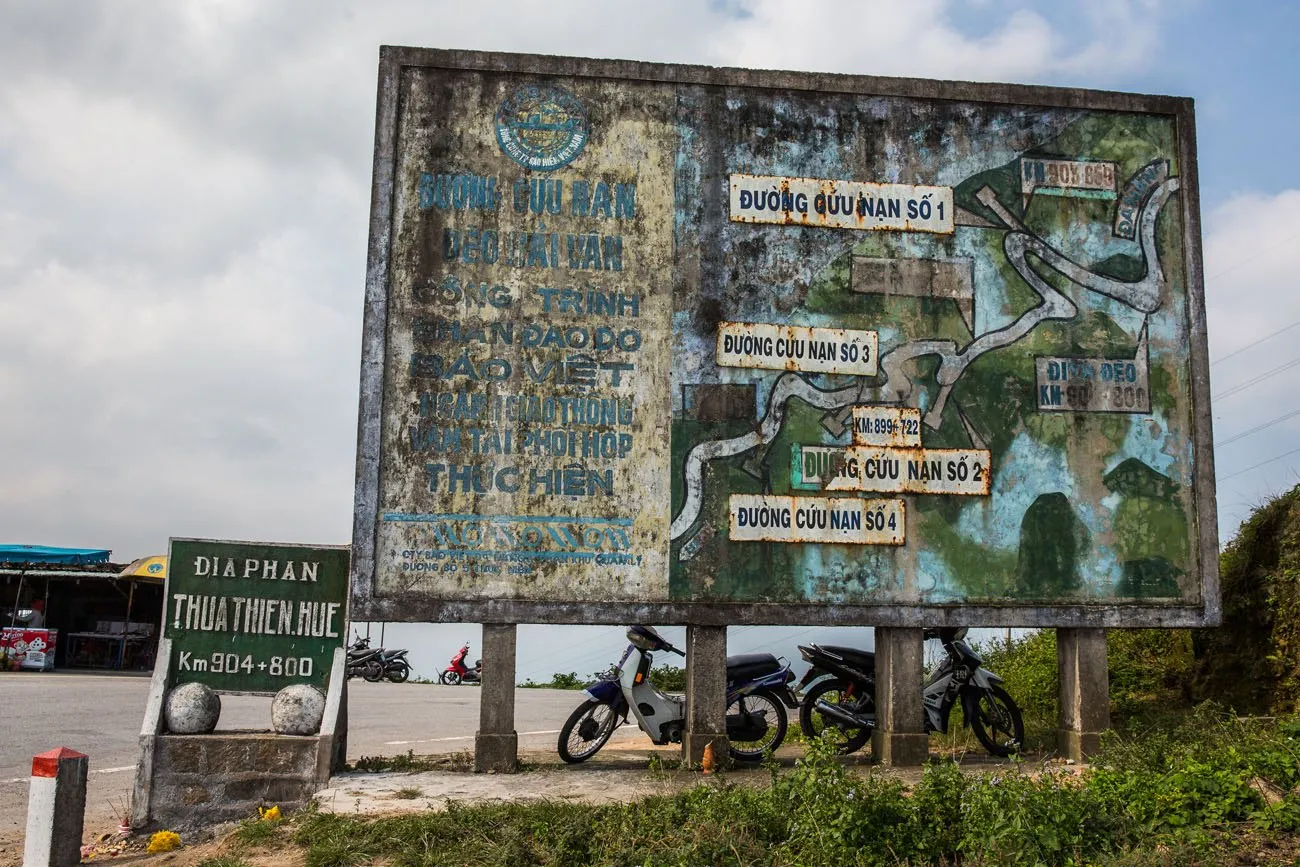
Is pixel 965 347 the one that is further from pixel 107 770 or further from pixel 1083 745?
pixel 107 770

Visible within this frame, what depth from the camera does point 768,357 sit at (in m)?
11.1

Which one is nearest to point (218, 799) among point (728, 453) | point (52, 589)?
point (728, 453)

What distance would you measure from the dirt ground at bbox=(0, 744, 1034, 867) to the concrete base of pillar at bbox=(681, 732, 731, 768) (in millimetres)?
138

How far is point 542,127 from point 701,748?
248 inches

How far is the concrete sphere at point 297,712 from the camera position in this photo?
10180 mm

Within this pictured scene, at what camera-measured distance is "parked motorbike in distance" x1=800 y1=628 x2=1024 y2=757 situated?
38.2ft

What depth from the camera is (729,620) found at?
10.7 m

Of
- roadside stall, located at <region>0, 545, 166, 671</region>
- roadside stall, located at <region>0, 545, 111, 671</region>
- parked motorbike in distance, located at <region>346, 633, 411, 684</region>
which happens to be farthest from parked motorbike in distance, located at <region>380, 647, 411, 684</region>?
roadside stall, located at <region>0, 545, 111, 671</region>

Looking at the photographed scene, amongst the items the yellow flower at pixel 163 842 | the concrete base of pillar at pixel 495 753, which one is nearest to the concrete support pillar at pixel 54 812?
the yellow flower at pixel 163 842

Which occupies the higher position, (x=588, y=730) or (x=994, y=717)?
(x=994, y=717)

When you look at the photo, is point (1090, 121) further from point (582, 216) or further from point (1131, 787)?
point (1131, 787)

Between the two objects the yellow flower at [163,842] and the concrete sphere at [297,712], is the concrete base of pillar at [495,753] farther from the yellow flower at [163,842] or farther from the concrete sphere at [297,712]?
the yellow flower at [163,842]

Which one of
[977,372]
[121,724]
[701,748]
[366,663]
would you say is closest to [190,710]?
[701,748]

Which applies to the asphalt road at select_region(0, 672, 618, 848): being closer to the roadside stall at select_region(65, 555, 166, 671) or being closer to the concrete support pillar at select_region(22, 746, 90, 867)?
the concrete support pillar at select_region(22, 746, 90, 867)
